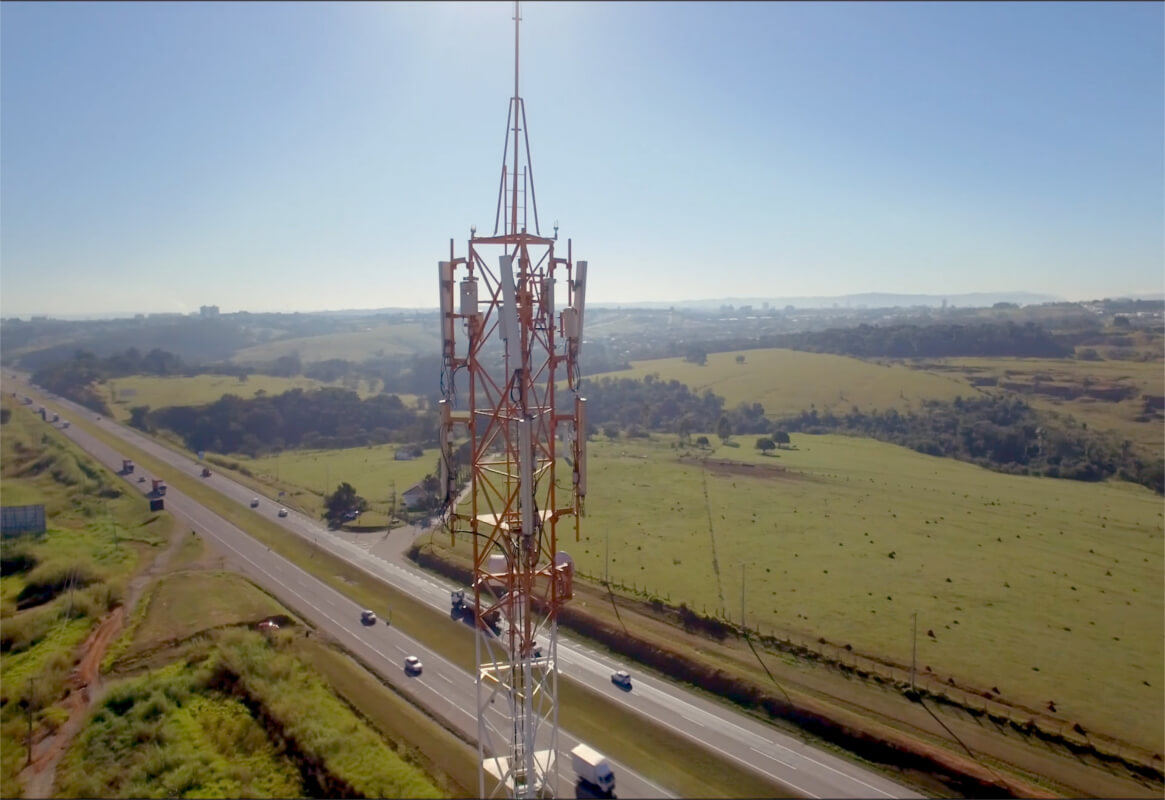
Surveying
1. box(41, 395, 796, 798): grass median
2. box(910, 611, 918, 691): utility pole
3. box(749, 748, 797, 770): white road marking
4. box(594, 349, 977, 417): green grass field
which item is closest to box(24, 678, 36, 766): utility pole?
box(41, 395, 796, 798): grass median

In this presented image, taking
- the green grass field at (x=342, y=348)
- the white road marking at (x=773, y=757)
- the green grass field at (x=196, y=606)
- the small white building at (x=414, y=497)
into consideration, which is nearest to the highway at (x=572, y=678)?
the white road marking at (x=773, y=757)

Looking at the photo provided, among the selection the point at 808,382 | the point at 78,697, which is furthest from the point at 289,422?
the point at 808,382

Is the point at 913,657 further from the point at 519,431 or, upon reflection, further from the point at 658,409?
the point at 658,409

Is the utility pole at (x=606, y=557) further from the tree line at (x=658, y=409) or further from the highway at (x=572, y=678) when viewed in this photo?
the tree line at (x=658, y=409)

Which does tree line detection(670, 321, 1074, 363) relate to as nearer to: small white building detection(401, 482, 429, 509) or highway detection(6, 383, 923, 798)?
small white building detection(401, 482, 429, 509)

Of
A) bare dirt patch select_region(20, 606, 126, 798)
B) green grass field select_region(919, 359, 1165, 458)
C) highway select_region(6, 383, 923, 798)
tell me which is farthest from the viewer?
green grass field select_region(919, 359, 1165, 458)
